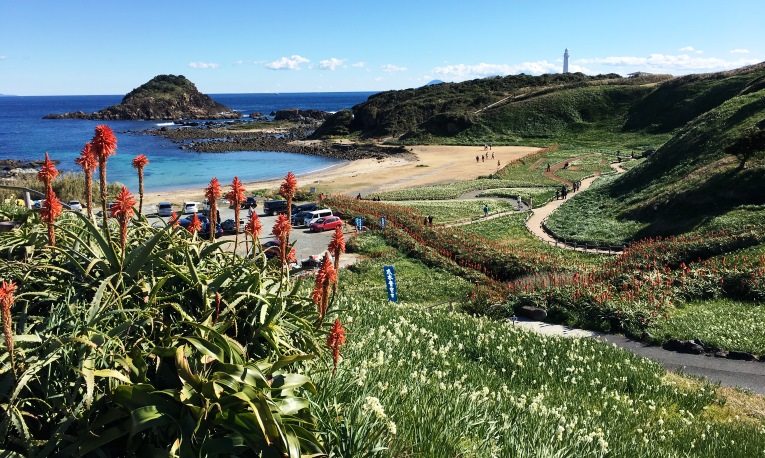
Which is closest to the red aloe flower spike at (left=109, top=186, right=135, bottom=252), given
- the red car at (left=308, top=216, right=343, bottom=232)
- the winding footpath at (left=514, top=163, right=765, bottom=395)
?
the winding footpath at (left=514, top=163, right=765, bottom=395)

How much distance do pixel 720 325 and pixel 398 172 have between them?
208ft

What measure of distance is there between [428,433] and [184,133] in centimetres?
13690

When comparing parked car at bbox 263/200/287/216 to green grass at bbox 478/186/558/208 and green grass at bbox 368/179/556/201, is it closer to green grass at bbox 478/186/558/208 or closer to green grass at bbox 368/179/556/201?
green grass at bbox 368/179/556/201

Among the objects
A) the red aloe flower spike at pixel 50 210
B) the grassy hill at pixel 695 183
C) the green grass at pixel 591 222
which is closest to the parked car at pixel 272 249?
the red aloe flower spike at pixel 50 210

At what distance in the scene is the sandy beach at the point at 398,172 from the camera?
6194cm

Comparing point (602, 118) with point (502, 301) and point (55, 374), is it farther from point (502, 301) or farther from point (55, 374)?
point (55, 374)

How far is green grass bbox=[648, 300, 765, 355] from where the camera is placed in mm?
13859

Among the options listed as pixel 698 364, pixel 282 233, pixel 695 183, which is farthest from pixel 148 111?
pixel 282 233

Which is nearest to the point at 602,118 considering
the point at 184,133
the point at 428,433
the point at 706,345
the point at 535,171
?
the point at 535,171

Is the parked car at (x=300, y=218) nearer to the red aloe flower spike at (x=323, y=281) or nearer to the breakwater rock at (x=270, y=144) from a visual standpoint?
the red aloe flower spike at (x=323, y=281)

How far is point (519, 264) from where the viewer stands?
25141 millimetres

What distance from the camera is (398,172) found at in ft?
253

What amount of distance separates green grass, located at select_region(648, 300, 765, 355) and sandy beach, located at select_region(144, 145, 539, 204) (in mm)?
43967

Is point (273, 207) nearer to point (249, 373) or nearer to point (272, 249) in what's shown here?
point (272, 249)
